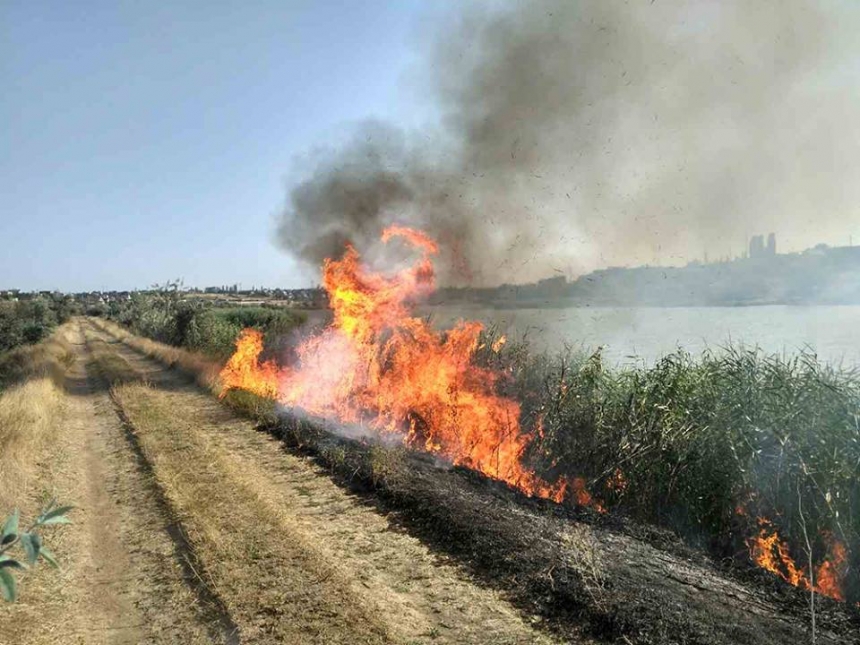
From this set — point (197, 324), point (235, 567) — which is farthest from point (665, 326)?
point (197, 324)

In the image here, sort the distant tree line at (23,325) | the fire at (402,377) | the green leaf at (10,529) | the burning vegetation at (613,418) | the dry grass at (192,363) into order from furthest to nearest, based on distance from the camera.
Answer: the distant tree line at (23,325), the dry grass at (192,363), the fire at (402,377), the burning vegetation at (613,418), the green leaf at (10,529)

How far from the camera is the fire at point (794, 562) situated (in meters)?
7.45

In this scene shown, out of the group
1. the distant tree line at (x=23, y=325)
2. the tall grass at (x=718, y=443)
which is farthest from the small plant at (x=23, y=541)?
the distant tree line at (x=23, y=325)

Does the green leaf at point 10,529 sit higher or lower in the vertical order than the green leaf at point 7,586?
higher

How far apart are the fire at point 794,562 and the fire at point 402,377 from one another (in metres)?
3.14

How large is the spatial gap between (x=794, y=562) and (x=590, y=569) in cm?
397

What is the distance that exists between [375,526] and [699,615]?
150 inches

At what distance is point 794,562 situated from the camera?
25.6 feet

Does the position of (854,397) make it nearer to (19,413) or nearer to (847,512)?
(847,512)

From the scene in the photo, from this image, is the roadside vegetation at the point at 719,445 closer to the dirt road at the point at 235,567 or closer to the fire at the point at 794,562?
the fire at the point at 794,562

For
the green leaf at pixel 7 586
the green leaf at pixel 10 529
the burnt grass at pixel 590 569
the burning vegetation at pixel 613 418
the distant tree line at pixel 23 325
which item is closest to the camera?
the green leaf at pixel 7 586

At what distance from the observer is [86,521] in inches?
307

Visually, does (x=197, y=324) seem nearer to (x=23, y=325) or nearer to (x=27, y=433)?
(x=27, y=433)

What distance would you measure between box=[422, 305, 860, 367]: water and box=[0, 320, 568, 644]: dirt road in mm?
7484
